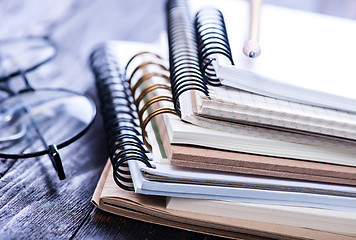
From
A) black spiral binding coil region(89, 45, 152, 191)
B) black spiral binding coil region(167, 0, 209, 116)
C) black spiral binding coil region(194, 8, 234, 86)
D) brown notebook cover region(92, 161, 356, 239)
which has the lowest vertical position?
brown notebook cover region(92, 161, 356, 239)

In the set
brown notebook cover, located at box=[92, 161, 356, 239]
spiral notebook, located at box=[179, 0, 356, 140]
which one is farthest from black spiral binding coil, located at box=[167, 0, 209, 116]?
brown notebook cover, located at box=[92, 161, 356, 239]

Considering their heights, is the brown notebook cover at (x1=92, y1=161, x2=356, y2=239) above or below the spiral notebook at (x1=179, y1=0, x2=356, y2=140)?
below

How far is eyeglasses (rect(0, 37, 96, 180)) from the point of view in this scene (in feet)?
2.10

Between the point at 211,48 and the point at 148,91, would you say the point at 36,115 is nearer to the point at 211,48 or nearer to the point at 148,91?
the point at 148,91

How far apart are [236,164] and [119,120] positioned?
0.18 metres

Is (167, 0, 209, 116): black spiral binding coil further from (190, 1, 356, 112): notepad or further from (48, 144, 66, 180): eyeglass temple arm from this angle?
(48, 144, 66, 180): eyeglass temple arm

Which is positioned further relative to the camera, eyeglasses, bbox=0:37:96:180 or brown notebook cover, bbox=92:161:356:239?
eyeglasses, bbox=0:37:96:180

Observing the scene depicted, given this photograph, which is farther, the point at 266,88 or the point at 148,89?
the point at 148,89

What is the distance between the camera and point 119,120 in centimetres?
60

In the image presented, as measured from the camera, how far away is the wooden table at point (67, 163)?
0.54 m

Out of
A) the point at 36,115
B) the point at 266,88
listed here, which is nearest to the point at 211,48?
the point at 266,88

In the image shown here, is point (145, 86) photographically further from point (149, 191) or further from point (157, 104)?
point (149, 191)

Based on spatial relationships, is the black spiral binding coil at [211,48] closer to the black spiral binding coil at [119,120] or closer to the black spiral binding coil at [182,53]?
the black spiral binding coil at [182,53]

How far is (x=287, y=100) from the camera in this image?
1.71 ft
